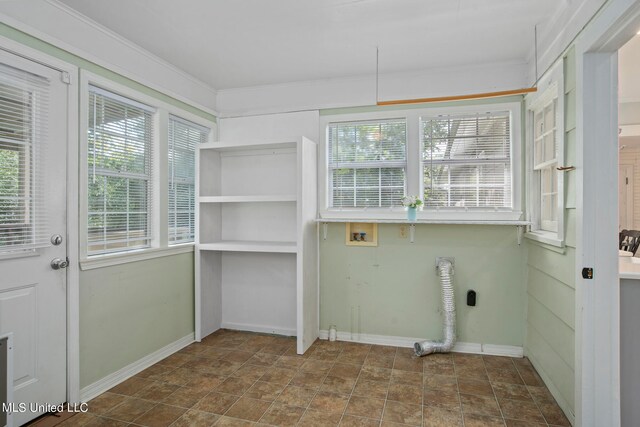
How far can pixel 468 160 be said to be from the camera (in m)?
3.46

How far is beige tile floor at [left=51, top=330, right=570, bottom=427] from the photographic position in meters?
2.36

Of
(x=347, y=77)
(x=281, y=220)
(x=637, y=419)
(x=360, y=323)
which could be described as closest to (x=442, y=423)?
(x=637, y=419)

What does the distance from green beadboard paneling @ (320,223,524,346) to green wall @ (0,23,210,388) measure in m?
1.50

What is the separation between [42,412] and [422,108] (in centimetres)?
394

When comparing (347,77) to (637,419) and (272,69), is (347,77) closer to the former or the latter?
(272,69)

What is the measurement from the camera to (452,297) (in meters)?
3.31

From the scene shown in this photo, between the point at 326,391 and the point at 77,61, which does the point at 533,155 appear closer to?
the point at 326,391

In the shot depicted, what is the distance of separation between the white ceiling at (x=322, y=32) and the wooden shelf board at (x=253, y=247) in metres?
1.79

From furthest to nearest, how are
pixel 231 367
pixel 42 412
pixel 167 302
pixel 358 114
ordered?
pixel 358 114
pixel 167 302
pixel 231 367
pixel 42 412

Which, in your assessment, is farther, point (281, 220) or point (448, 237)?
point (281, 220)

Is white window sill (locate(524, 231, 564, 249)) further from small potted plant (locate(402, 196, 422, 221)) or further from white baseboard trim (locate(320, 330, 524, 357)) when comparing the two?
white baseboard trim (locate(320, 330, 524, 357))

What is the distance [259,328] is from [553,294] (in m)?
2.91

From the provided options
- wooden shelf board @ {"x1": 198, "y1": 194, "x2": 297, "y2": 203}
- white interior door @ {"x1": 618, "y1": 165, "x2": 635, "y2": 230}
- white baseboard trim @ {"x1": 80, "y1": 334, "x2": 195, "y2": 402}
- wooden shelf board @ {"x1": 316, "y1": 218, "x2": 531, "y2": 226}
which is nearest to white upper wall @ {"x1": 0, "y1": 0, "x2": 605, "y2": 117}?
wooden shelf board @ {"x1": 198, "y1": 194, "x2": 297, "y2": 203}

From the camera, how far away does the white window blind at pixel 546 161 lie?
274 centimetres
